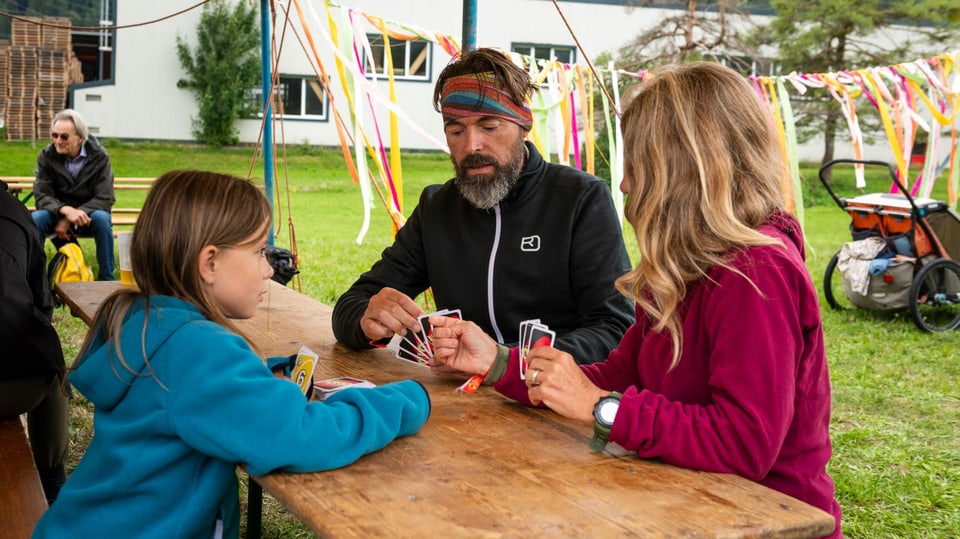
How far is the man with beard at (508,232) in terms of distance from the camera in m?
2.90

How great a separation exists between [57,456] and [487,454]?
2126mm

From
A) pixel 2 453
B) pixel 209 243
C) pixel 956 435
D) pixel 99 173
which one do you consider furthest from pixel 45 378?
pixel 99 173

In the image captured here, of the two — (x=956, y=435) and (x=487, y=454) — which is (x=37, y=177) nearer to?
(x=956, y=435)

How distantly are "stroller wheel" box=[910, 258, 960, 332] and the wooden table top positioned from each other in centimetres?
604

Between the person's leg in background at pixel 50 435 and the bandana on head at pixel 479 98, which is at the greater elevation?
the bandana on head at pixel 479 98

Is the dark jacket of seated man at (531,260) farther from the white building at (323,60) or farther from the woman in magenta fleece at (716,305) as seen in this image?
the white building at (323,60)

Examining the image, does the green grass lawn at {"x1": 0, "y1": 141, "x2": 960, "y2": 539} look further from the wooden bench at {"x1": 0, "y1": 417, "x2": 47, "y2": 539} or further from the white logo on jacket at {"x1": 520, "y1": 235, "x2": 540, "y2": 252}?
the white logo on jacket at {"x1": 520, "y1": 235, "x2": 540, "y2": 252}

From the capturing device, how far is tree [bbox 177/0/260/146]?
74.3 ft

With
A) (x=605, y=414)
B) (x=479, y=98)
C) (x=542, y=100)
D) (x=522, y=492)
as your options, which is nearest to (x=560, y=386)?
(x=605, y=414)

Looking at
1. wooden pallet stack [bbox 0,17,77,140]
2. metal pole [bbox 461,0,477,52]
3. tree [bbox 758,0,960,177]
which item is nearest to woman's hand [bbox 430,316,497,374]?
metal pole [bbox 461,0,477,52]

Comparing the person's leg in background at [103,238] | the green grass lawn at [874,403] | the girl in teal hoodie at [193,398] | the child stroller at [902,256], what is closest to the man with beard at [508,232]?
the girl in teal hoodie at [193,398]

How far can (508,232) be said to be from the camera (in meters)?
3.00

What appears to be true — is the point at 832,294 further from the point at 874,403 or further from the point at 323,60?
the point at 323,60

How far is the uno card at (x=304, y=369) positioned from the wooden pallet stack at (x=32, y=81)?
20373 millimetres
